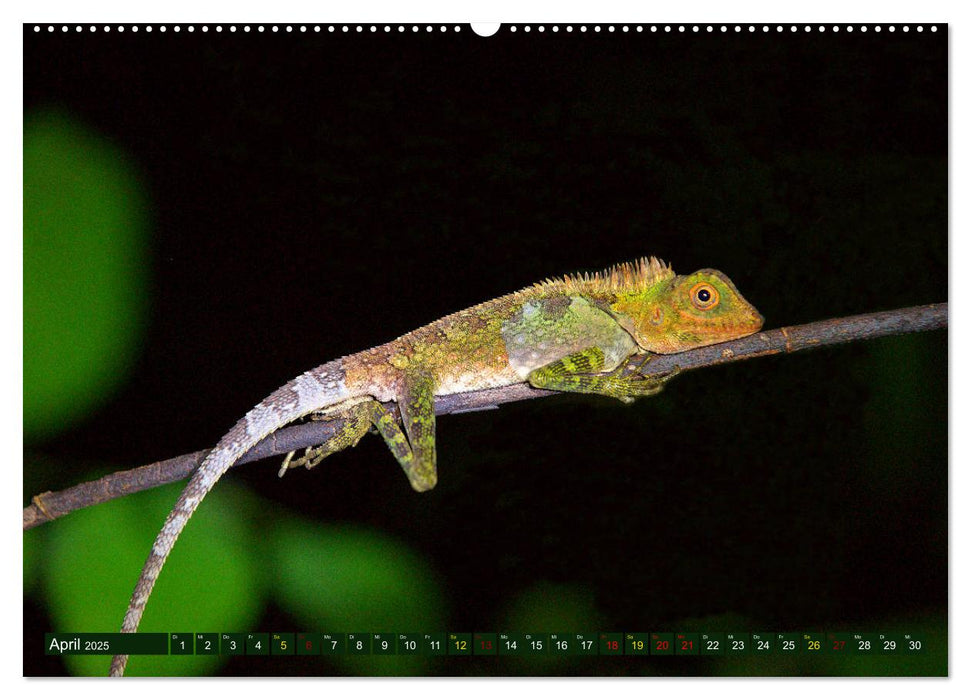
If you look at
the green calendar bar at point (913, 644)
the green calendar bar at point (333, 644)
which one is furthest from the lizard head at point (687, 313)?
the green calendar bar at point (333, 644)

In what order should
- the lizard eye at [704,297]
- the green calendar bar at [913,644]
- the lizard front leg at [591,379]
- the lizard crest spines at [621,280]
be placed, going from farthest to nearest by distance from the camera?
the lizard crest spines at [621,280], the lizard eye at [704,297], the lizard front leg at [591,379], the green calendar bar at [913,644]

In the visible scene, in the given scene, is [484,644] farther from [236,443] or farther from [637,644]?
[236,443]

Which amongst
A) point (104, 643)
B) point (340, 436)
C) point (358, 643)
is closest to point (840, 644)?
point (358, 643)

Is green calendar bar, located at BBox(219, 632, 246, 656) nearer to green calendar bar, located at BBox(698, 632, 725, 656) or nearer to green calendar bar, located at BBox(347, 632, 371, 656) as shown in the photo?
green calendar bar, located at BBox(347, 632, 371, 656)

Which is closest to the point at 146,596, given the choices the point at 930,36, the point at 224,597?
the point at 224,597

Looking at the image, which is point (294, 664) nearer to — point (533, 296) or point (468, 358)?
point (468, 358)

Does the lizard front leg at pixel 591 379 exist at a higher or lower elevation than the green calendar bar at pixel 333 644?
higher

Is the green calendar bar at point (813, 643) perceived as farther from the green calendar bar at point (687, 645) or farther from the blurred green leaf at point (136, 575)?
the blurred green leaf at point (136, 575)
